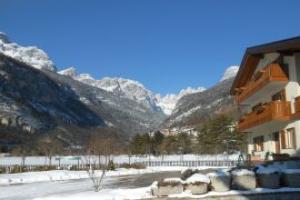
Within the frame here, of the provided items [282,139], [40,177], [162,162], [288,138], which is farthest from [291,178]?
[162,162]

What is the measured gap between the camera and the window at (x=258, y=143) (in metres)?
42.2

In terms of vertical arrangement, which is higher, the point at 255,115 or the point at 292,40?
the point at 292,40

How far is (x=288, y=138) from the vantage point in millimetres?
32781

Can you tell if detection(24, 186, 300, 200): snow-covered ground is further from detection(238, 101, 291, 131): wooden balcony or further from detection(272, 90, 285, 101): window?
detection(272, 90, 285, 101): window

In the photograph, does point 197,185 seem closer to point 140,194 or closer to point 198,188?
point 198,188

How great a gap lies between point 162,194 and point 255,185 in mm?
3792

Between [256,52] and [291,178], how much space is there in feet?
58.6

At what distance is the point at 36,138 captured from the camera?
194 meters

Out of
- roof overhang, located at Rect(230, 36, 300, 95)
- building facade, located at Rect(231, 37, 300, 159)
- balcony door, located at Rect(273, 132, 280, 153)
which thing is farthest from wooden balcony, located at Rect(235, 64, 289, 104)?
balcony door, located at Rect(273, 132, 280, 153)

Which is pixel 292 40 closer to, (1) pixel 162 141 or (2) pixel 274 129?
(2) pixel 274 129

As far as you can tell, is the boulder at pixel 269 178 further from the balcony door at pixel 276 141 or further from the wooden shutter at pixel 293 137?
the balcony door at pixel 276 141

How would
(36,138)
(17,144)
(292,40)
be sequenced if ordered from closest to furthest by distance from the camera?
1. (292,40)
2. (17,144)
3. (36,138)

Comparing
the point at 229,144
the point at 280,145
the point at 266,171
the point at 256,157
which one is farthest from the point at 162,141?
the point at 266,171

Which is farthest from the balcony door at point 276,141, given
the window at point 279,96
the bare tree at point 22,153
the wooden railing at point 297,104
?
the bare tree at point 22,153
